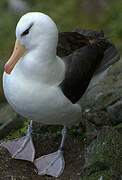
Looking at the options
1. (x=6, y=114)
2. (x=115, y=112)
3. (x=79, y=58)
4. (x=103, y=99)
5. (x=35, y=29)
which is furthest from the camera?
(x=6, y=114)

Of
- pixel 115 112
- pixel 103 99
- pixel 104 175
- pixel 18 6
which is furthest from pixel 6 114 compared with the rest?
pixel 18 6

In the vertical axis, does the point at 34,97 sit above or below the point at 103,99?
above

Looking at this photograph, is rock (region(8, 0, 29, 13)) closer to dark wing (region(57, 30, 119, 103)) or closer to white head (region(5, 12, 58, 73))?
dark wing (region(57, 30, 119, 103))

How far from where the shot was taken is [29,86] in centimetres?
370

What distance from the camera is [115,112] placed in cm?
443

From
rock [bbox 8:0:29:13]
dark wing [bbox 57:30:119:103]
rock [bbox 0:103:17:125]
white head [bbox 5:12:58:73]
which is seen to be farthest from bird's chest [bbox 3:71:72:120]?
rock [bbox 8:0:29:13]

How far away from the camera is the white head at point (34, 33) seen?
3.48m

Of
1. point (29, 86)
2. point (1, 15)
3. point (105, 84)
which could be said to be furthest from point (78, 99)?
point (1, 15)

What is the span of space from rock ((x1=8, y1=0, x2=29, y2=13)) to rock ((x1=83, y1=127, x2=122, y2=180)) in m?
5.16

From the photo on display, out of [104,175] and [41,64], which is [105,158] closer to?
[104,175]

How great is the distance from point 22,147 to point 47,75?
3.51ft

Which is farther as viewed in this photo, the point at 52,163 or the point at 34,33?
the point at 52,163

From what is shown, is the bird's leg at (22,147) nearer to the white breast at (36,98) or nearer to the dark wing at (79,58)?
the white breast at (36,98)

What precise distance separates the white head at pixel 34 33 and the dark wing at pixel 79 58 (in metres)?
0.41
